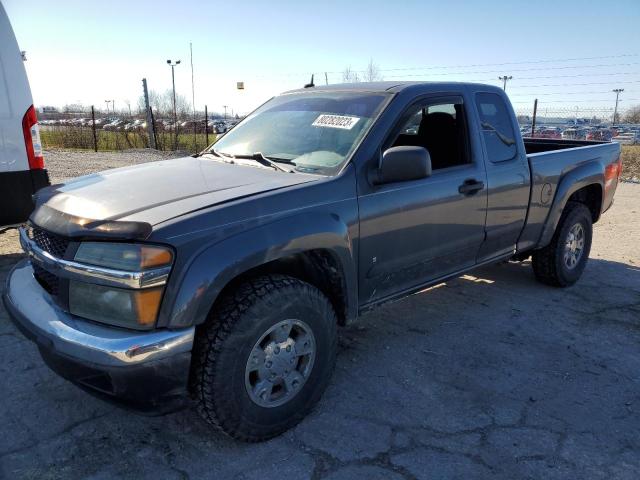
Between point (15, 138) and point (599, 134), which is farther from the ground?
point (15, 138)

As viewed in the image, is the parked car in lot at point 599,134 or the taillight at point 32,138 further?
the parked car in lot at point 599,134

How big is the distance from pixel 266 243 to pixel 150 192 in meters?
0.75

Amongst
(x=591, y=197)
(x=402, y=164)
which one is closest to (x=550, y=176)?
(x=591, y=197)

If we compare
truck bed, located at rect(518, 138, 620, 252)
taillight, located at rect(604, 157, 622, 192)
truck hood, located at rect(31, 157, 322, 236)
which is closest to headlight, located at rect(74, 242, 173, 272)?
truck hood, located at rect(31, 157, 322, 236)

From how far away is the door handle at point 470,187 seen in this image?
368 cm

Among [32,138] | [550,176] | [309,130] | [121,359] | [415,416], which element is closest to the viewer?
[121,359]

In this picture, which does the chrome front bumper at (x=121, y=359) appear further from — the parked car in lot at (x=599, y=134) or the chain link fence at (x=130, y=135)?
the parked car in lot at (x=599, y=134)

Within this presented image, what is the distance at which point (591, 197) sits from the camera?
17.7 ft

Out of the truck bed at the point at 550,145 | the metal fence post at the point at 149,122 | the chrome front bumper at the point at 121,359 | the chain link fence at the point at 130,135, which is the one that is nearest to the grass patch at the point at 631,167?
the truck bed at the point at 550,145

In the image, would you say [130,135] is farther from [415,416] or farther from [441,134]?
[415,416]

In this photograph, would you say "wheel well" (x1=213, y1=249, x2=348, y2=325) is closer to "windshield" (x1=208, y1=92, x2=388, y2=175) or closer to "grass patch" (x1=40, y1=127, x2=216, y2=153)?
"windshield" (x1=208, y1=92, x2=388, y2=175)

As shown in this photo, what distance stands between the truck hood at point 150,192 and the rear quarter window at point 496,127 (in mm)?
1737

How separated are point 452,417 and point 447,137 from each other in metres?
2.08

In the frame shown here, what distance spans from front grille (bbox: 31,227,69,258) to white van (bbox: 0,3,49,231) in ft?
7.07
